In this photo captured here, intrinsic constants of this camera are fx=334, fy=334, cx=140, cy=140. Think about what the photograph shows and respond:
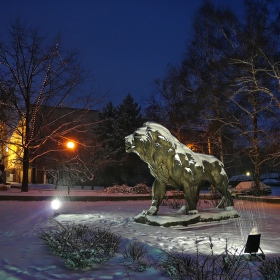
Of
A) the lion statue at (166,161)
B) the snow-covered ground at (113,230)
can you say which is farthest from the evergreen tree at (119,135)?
the lion statue at (166,161)

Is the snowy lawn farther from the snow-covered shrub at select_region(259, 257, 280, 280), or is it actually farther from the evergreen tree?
the evergreen tree

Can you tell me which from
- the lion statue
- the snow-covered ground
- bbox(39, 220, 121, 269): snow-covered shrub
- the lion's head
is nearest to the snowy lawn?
the snow-covered ground

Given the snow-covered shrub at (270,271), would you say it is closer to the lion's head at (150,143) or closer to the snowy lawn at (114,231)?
the snowy lawn at (114,231)

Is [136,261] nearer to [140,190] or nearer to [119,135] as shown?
[140,190]

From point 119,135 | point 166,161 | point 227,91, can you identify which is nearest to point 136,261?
point 166,161

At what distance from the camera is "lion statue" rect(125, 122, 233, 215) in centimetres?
822

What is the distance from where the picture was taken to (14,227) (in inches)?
319

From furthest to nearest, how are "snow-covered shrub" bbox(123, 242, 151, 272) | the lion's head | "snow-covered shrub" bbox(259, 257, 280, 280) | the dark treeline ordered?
the dark treeline < the lion's head < "snow-covered shrub" bbox(123, 242, 151, 272) < "snow-covered shrub" bbox(259, 257, 280, 280)

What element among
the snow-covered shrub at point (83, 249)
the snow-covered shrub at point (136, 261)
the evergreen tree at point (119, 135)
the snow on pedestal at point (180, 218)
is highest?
the evergreen tree at point (119, 135)

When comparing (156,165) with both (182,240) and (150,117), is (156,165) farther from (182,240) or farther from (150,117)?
(150,117)

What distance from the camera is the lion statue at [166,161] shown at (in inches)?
324

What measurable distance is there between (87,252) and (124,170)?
91.6 ft

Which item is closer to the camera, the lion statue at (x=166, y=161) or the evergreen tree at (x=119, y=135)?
the lion statue at (x=166, y=161)

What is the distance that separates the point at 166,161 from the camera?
8328 millimetres
